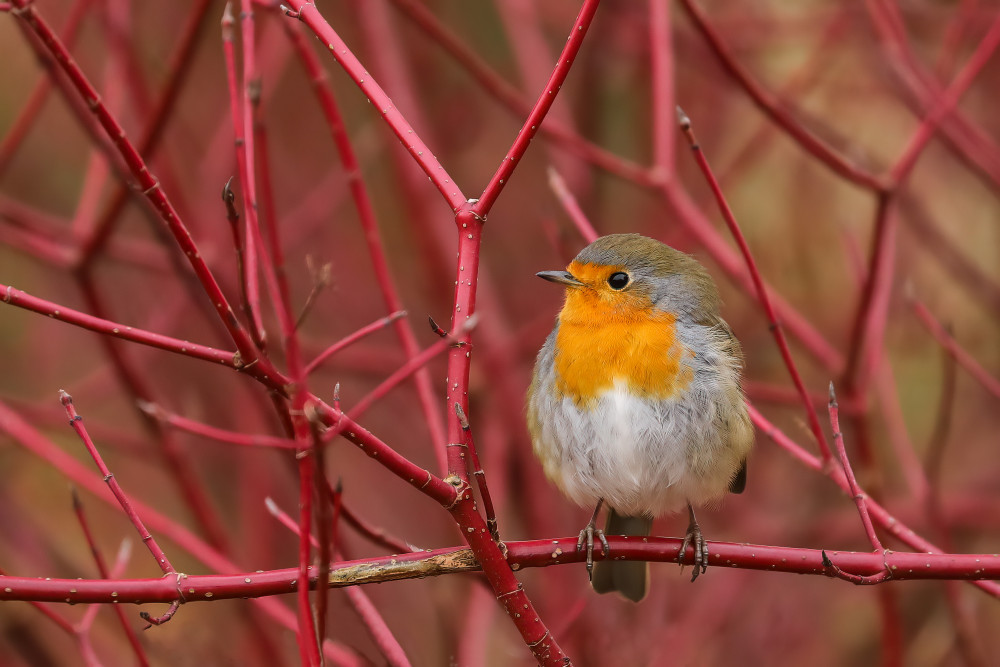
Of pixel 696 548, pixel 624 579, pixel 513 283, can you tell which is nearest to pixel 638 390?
pixel 696 548

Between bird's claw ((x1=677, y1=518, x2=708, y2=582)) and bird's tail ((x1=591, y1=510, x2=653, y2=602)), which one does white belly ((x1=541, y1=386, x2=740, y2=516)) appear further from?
bird's tail ((x1=591, y1=510, x2=653, y2=602))

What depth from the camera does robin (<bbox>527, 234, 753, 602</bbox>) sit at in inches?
114

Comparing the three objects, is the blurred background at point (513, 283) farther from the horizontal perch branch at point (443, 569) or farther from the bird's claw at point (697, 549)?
the horizontal perch branch at point (443, 569)

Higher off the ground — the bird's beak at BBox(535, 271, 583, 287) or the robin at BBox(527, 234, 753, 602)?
the bird's beak at BBox(535, 271, 583, 287)

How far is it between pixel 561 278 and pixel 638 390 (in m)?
0.44

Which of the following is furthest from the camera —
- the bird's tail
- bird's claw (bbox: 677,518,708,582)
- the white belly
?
the bird's tail

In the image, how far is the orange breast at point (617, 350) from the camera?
9.57 feet

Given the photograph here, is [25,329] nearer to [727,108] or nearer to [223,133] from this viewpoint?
[223,133]

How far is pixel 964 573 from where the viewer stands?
2027 mm

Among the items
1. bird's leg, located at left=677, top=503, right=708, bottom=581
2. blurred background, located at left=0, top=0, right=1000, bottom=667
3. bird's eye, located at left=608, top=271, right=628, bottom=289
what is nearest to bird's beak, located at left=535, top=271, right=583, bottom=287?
bird's eye, located at left=608, top=271, right=628, bottom=289

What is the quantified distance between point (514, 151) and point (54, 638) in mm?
3110

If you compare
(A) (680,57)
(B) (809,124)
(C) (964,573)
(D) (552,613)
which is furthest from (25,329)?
(C) (964,573)

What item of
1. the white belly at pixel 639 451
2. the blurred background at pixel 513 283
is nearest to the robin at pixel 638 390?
the white belly at pixel 639 451

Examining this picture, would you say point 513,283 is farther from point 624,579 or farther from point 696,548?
point 696,548
